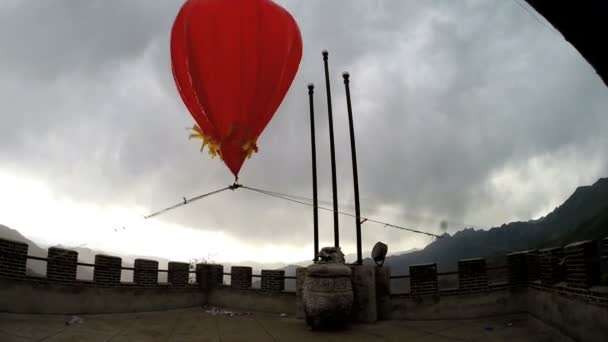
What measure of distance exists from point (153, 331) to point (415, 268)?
21.6 feet

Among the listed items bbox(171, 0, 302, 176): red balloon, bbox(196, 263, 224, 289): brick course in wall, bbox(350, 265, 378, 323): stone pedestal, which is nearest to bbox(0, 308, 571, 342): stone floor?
bbox(350, 265, 378, 323): stone pedestal

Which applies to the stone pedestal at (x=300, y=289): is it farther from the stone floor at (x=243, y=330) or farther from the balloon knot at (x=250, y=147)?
the balloon knot at (x=250, y=147)

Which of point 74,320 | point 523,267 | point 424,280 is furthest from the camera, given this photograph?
point 424,280

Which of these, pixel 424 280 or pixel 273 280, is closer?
pixel 424 280

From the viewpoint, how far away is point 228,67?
7.15m

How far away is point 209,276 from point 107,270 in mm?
3684

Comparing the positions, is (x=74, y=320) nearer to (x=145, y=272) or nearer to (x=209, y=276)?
(x=145, y=272)

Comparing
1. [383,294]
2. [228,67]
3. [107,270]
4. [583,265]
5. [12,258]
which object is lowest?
[383,294]

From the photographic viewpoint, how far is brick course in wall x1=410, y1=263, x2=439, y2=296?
Result: 9.93 m

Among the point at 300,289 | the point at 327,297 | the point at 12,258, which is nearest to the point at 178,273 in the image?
the point at 300,289

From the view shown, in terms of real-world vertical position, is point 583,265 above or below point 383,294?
above

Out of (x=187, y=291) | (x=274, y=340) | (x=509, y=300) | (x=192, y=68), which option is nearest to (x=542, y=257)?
(x=509, y=300)

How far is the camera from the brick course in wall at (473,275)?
9500mm

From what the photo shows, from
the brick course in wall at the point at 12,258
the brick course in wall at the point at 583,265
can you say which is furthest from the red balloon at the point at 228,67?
the brick course in wall at the point at 583,265
